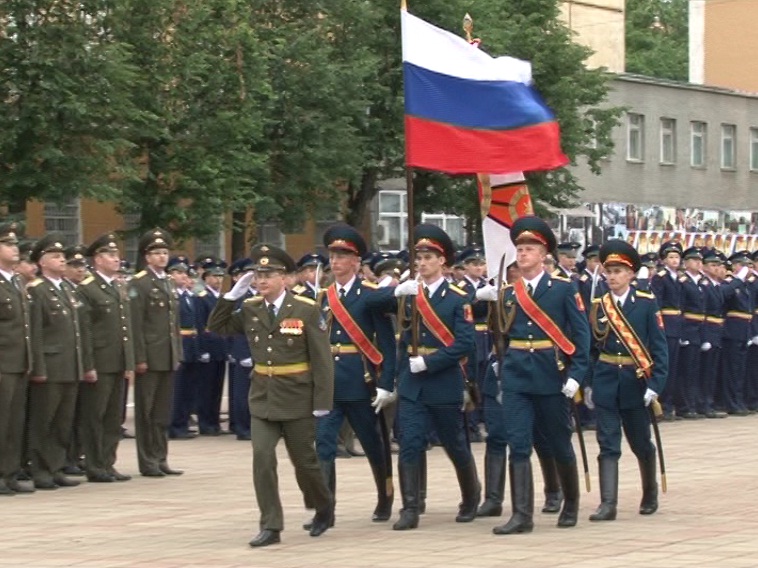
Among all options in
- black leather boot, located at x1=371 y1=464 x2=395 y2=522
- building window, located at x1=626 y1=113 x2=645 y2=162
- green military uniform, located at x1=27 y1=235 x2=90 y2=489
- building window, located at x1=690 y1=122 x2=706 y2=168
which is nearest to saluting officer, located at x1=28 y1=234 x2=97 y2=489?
green military uniform, located at x1=27 y1=235 x2=90 y2=489

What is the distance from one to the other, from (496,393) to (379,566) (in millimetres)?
3137

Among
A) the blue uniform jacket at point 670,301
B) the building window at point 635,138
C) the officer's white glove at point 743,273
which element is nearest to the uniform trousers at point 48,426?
the blue uniform jacket at point 670,301

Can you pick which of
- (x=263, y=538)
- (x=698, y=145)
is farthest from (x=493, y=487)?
(x=698, y=145)

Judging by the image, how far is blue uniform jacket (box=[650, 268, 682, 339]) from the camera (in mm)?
24547

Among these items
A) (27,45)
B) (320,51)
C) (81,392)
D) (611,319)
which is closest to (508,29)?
(320,51)

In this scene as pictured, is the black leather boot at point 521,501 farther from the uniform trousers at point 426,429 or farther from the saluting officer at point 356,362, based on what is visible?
the saluting officer at point 356,362

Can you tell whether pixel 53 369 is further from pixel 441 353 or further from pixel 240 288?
pixel 441 353

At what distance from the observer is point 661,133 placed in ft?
191

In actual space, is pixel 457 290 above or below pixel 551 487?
above

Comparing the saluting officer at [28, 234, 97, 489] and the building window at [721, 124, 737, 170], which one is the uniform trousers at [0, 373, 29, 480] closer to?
the saluting officer at [28, 234, 97, 489]

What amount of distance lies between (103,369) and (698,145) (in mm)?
44795

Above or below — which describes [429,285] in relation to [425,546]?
above

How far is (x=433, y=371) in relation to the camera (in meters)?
13.4

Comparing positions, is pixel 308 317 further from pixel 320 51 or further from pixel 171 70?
pixel 320 51
